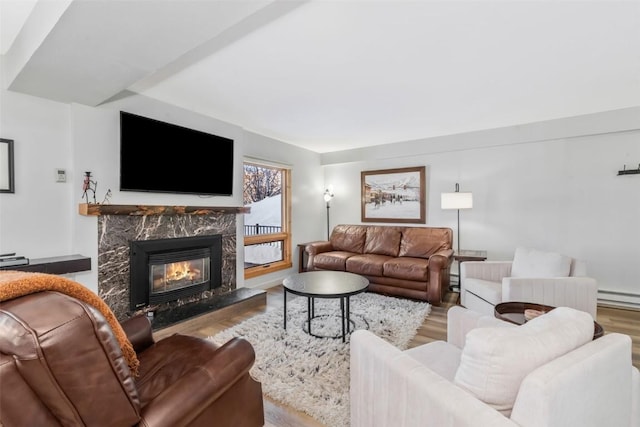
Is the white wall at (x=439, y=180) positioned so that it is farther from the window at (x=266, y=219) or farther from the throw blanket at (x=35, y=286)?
the throw blanket at (x=35, y=286)

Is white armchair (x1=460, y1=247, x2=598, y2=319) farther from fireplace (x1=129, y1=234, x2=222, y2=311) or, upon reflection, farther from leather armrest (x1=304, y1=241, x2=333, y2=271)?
fireplace (x1=129, y1=234, x2=222, y2=311)

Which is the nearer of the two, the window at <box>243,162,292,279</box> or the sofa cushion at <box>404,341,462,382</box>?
the sofa cushion at <box>404,341,462,382</box>

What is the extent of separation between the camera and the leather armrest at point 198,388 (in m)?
0.99

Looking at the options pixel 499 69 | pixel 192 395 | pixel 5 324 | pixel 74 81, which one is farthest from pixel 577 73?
pixel 74 81

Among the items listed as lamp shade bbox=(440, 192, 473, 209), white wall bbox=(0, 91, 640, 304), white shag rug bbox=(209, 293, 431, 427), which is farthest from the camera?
lamp shade bbox=(440, 192, 473, 209)

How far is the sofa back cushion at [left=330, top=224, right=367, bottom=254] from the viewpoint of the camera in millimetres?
4977

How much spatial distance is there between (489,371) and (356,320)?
2234 mm

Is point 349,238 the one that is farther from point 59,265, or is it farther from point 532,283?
point 59,265

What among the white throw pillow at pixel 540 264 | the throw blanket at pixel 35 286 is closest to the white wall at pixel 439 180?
the white throw pillow at pixel 540 264

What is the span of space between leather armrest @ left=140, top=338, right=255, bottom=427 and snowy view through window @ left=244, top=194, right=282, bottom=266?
335cm

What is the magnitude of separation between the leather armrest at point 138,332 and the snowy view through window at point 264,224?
2802 millimetres

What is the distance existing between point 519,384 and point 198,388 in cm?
110

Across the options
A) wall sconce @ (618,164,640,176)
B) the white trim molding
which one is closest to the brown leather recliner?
the white trim molding

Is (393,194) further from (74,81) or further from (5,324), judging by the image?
(5,324)
